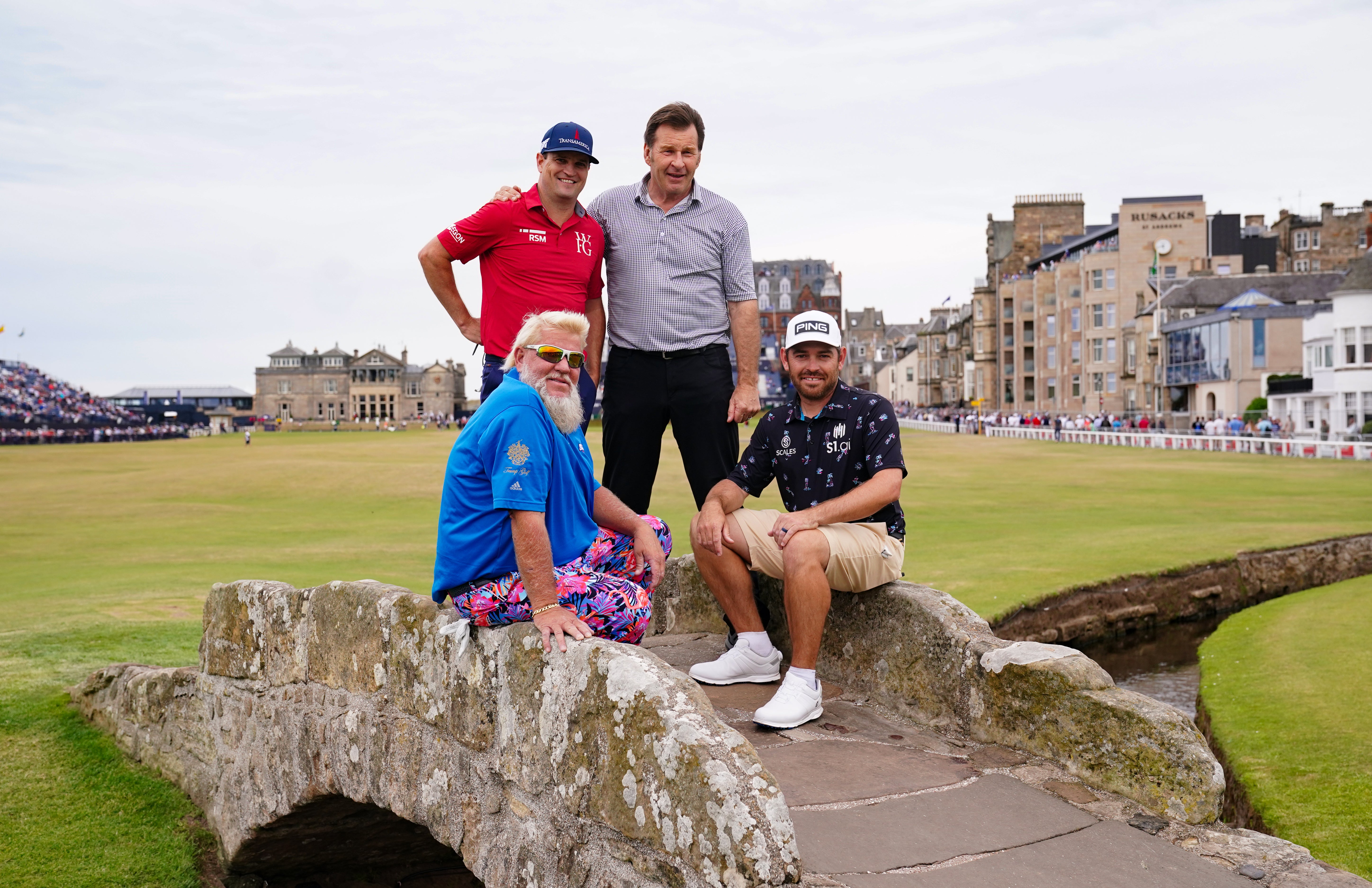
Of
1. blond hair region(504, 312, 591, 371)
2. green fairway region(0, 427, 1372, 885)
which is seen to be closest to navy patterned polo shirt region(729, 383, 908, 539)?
blond hair region(504, 312, 591, 371)

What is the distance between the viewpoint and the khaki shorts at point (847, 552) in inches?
235

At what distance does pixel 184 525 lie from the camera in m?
27.1

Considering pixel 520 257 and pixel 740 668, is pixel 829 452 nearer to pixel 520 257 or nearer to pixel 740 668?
pixel 740 668

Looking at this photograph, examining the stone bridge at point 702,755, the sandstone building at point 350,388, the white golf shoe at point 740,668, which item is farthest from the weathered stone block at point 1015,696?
the sandstone building at point 350,388

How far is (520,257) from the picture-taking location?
621 cm

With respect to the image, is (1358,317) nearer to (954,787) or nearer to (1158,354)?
(1158,354)

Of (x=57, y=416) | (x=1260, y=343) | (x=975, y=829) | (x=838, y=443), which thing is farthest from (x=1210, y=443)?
(x=57, y=416)

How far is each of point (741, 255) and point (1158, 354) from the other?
272ft

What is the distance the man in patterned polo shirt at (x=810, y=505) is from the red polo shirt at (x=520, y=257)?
131 cm

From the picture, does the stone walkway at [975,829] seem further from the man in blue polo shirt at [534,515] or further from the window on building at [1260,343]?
the window on building at [1260,343]

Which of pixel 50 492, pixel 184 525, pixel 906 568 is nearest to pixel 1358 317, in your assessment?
pixel 906 568

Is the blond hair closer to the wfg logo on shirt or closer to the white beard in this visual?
the white beard

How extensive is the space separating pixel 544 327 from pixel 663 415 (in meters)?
1.69

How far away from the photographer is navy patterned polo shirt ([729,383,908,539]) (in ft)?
20.1
